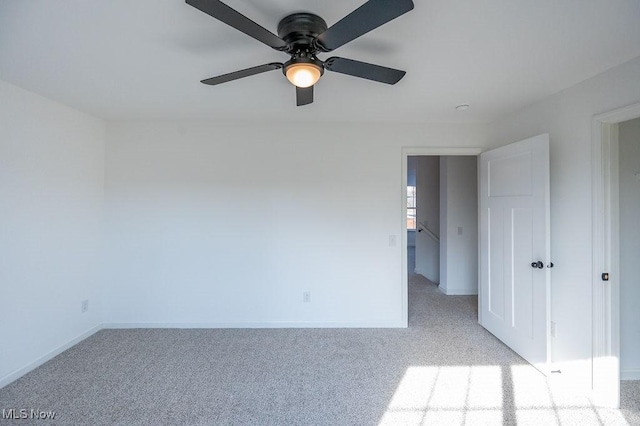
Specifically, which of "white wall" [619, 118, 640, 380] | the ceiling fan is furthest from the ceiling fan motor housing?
"white wall" [619, 118, 640, 380]

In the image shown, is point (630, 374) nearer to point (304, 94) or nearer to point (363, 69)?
point (363, 69)

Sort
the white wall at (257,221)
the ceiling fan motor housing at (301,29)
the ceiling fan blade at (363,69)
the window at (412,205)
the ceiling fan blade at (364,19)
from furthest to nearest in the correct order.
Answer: the window at (412,205) → the white wall at (257,221) → the ceiling fan blade at (363,69) → the ceiling fan motor housing at (301,29) → the ceiling fan blade at (364,19)

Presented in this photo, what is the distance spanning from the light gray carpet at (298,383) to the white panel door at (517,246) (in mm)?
263

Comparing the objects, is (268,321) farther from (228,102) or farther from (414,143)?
(414,143)

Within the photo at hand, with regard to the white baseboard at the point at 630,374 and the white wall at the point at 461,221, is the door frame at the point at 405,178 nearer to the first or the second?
the white wall at the point at 461,221

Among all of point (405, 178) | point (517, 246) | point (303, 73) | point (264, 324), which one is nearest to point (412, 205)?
point (405, 178)

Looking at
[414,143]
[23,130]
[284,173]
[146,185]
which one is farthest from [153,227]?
[414,143]

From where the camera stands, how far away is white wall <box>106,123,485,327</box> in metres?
3.27

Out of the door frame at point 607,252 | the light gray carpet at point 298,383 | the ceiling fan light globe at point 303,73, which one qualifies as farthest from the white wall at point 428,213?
the ceiling fan light globe at point 303,73

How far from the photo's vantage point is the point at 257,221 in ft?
10.8

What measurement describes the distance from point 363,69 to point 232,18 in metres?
0.70

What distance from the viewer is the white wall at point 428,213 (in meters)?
5.34

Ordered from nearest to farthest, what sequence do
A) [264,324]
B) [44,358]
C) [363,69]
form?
[363,69], [44,358], [264,324]

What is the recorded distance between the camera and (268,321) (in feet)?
10.8
